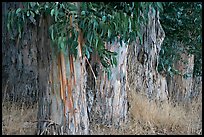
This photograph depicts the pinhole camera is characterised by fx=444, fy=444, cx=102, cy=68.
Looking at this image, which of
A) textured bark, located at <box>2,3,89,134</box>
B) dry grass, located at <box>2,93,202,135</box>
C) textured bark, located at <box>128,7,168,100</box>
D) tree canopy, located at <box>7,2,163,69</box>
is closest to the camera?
tree canopy, located at <box>7,2,163,69</box>

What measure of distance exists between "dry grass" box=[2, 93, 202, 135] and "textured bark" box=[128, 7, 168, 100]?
0.53 meters

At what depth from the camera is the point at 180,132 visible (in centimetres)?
677

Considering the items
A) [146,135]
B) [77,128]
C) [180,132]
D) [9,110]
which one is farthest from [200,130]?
[9,110]

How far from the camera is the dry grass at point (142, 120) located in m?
6.63

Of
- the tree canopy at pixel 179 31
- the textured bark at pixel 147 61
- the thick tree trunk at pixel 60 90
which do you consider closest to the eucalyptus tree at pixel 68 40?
the thick tree trunk at pixel 60 90

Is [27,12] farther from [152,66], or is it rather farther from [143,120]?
[152,66]

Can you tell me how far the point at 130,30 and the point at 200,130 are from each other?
2233 mm

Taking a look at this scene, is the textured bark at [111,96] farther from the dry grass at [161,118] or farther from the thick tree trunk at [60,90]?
the thick tree trunk at [60,90]

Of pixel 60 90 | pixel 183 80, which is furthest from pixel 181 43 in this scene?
pixel 60 90

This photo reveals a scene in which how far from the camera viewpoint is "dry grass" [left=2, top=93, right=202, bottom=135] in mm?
6627

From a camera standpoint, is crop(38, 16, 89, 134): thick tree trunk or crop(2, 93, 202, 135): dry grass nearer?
crop(38, 16, 89, 134): thick tree trunk

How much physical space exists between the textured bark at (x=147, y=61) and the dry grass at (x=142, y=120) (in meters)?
0.53

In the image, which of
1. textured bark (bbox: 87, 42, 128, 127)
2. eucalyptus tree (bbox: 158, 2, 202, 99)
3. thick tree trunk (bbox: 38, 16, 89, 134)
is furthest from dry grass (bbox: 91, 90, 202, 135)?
eucalyptus tree (bbox: 158, 2, 202, 99)

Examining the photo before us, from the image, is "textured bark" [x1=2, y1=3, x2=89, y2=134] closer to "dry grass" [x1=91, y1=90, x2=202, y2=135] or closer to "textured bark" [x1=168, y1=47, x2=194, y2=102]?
"dry grass" [x1=91, y1=90, x2=202, y2=135]
